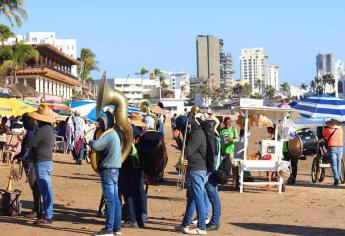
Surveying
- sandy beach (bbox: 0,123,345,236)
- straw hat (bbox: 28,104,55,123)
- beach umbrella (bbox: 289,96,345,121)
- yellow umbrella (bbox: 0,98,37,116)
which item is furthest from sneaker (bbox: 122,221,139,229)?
yellow umbrella (bbox: 0,98,37,116)

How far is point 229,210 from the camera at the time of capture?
1096 centimetres

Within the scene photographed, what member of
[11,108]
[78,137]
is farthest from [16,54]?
[11,108]

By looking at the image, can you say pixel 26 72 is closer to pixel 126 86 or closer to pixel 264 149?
pixel 264 149

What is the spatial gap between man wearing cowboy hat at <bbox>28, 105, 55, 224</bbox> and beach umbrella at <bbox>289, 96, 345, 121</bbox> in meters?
8.06

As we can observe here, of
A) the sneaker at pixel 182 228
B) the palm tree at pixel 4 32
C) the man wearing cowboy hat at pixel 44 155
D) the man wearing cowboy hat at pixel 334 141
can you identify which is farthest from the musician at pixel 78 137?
the palm tree at pixel 4 32

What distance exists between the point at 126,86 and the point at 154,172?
165640 mm

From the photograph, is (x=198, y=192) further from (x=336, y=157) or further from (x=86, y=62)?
(x=86, y=62)

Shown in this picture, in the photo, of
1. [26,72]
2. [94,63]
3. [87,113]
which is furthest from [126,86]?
[87,113]

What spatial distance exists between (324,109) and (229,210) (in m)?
5.78

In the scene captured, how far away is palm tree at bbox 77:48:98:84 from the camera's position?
102 meters

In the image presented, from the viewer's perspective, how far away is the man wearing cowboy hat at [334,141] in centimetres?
1444

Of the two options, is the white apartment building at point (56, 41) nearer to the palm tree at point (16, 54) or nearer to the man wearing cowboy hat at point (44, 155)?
the palm tree at point (16, 54)

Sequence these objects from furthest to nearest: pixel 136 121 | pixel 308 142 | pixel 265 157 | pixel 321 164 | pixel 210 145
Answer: pixel 308 142
pixel 321 164
pixel 265 157
pixel 136 121
pixel 210 145

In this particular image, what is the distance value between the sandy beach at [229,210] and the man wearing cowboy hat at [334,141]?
604mm
